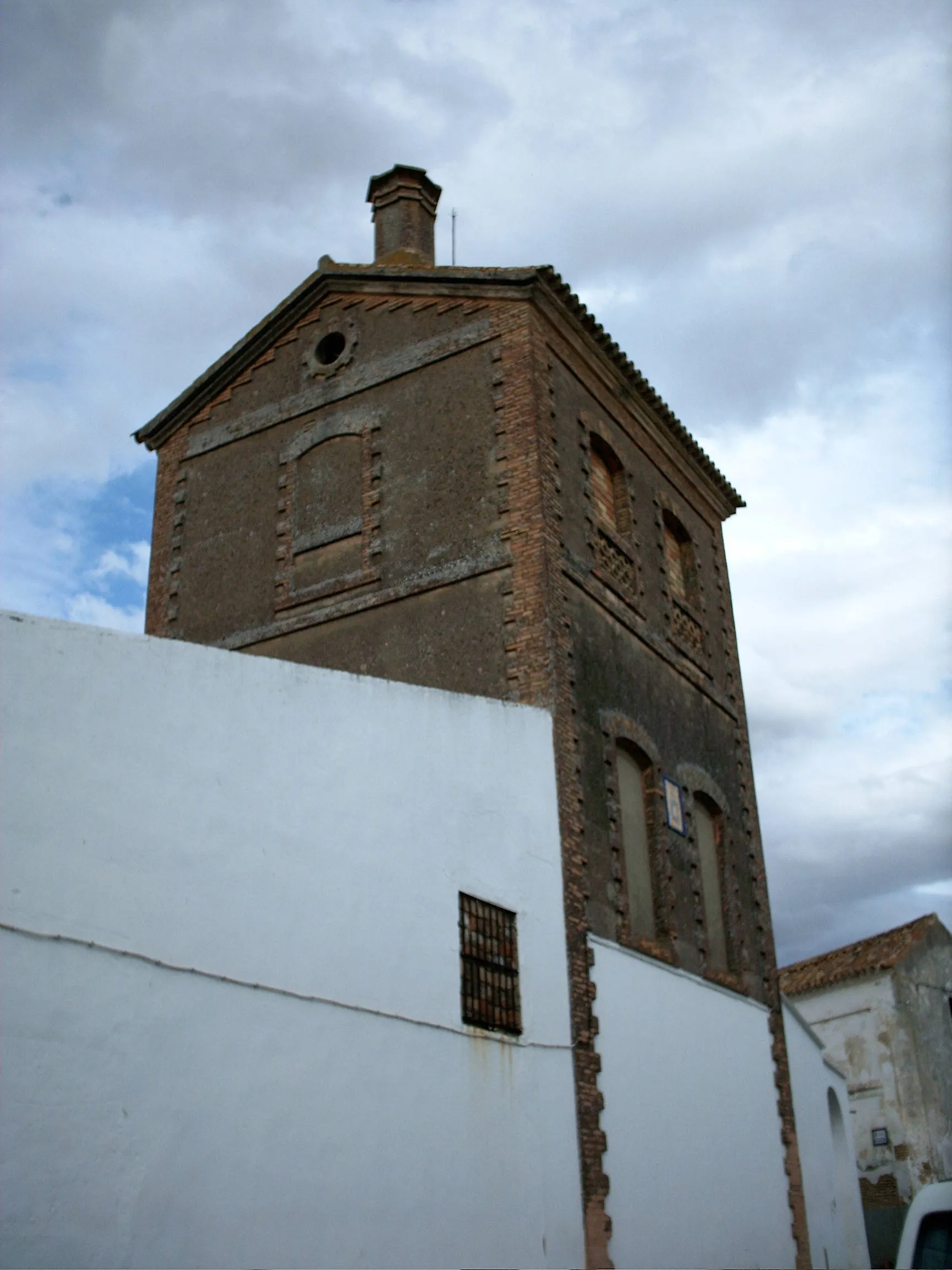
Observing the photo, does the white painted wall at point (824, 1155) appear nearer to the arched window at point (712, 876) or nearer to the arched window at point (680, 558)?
the arched window at point (712, 876)

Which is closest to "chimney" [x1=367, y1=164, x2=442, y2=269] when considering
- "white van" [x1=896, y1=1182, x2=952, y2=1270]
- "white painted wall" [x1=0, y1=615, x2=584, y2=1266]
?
"white painted wall" [x1=0, y1=615, x2=584, y2=1266]

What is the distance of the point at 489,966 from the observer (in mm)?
11117

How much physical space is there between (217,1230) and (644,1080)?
5525mm

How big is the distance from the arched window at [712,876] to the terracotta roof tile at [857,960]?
12.3 metres

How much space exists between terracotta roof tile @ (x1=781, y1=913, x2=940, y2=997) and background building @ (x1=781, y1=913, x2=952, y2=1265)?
2 cm

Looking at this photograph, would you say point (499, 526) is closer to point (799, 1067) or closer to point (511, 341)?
point (511, 341)

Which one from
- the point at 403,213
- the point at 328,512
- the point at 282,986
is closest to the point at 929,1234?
the point at 282,986

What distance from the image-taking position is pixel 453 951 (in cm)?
1073

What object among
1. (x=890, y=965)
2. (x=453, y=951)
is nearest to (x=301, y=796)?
(x=453, y=951)

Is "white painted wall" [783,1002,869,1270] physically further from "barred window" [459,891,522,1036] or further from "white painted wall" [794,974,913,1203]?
"white painted wall" [794,974,913,1203]

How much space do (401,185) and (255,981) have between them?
43.5ft

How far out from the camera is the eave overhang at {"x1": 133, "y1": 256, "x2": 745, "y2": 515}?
15.1 metres

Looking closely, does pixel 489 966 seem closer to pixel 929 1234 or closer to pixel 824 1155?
pixel 929 1234

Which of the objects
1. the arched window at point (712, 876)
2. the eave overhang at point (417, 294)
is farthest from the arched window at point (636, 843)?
the eave overhang at point (417, 294)
